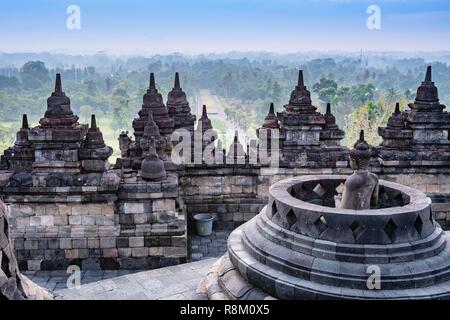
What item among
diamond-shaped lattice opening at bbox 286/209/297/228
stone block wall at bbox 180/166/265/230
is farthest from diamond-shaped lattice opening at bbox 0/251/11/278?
stone block wall at bbox 180/166/265/230

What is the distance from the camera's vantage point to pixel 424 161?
13070mm

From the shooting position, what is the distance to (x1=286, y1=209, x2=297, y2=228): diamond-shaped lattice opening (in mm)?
7081

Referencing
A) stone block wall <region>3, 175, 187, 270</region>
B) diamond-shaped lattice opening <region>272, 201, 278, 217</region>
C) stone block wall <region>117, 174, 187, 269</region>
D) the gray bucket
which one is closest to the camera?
diamond-shaped lattice opening <region>272, 201, 278, 217</region>

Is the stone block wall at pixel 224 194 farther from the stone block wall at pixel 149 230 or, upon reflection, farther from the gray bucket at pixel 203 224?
the stone block wall at pixel 149 230

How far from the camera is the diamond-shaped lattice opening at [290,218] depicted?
7081mm

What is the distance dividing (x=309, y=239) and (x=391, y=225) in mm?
1018

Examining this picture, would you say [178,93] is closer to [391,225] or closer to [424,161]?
[424,161]

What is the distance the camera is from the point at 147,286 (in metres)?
8.99

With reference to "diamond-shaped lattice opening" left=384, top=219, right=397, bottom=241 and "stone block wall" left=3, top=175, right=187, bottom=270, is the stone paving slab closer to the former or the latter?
"stone block wall" left=3, top=175, right=187, bottom=270

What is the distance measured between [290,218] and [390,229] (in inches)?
49.4

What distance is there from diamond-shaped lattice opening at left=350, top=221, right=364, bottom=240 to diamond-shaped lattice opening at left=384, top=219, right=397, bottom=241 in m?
0.32

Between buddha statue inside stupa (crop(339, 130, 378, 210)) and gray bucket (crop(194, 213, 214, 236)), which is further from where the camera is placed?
gray bucket (crop(194, 213, 214, 236))

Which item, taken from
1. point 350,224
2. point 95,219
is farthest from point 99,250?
point 350,224

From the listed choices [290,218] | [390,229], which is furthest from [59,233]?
[390,229]
